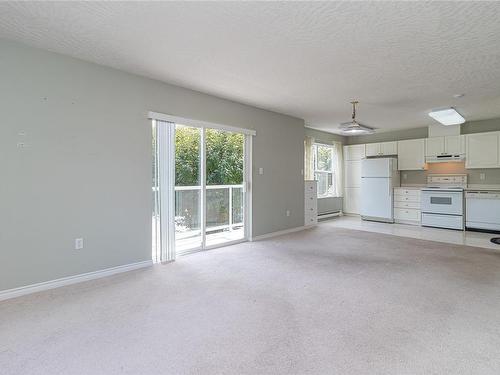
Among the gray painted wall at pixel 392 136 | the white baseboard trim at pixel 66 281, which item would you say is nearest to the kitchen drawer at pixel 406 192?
the gray painted wall at pixel 392 136

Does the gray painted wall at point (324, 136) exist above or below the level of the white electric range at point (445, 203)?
above

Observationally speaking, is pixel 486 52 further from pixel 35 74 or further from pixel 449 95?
pixel 35 74

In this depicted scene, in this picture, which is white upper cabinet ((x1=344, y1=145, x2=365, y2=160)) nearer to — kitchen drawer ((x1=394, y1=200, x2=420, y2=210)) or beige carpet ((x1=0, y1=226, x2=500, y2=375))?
kitchen drawer ((x1=394, y1=200, x2=420, y2=210))

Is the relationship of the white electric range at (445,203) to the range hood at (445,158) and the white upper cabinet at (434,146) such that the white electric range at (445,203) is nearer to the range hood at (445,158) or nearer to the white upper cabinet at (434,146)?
the range hood at (445,158)

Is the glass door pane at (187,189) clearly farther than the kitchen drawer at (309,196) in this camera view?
No

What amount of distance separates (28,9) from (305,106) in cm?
413

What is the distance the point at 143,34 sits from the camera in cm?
261

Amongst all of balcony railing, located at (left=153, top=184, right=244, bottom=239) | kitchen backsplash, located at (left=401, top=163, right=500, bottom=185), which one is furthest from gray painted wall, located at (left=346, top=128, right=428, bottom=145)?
balcony railing, located at (left=153, top=184, right=244, bottom=239)

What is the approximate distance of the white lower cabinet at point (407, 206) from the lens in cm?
685

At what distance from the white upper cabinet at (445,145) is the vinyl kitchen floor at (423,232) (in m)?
1.84

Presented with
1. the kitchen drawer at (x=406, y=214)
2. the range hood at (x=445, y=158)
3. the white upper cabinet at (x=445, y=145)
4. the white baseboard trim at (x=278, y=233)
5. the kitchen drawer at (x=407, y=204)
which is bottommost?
the white baseboard trim at (x=278, y=233)

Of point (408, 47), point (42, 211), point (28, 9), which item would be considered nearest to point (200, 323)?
point (42, 211)

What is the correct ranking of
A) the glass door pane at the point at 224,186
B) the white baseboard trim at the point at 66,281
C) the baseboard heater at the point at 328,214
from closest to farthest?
1. the white baseboard trim at the point at 66,281
2. the glass door pane at the point at 224,186
3. the baseboard heater at the point at 328,214

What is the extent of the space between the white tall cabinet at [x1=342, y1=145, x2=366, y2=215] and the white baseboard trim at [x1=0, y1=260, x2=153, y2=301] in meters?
6.40
